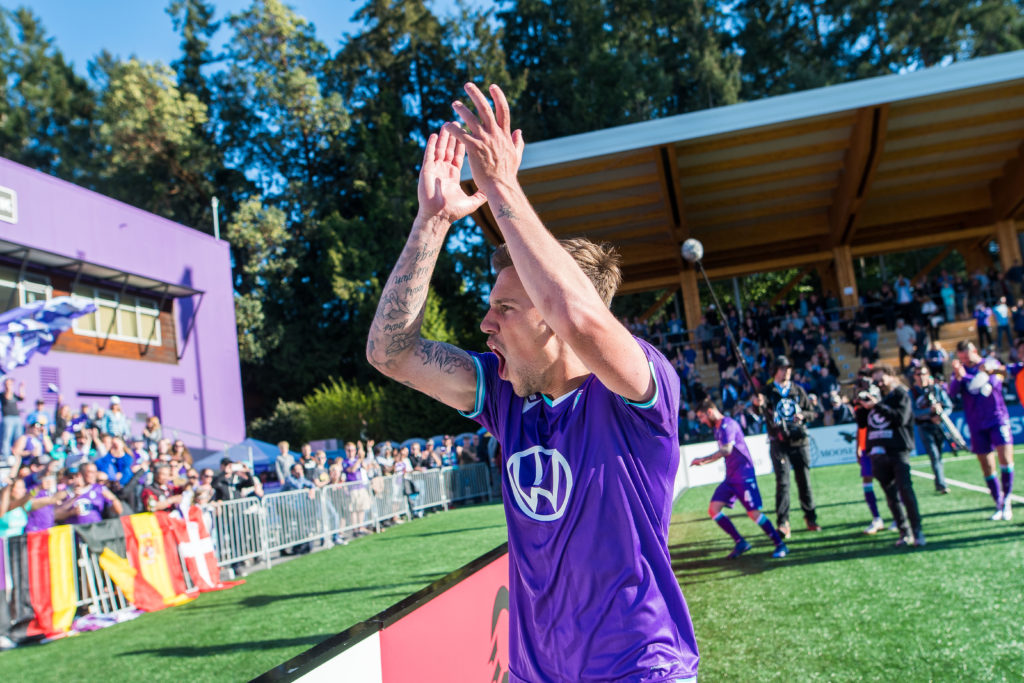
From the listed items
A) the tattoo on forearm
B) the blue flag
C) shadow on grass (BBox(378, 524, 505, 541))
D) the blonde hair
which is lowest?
shadow on grass (BBox(378, 524, 505, 541))

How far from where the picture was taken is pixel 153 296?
25.2 metres

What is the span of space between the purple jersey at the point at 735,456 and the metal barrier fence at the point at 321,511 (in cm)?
750

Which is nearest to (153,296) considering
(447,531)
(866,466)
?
(447,531)

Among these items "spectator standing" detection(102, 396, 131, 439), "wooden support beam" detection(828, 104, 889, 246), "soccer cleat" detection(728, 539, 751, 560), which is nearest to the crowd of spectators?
"wooden support beam" detection(828, 104, 889, 246)

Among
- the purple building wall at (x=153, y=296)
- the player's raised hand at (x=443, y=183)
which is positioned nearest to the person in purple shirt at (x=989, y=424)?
the player's raised hand at (x=443, y=183)

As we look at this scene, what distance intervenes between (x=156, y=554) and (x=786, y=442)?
8.49 m

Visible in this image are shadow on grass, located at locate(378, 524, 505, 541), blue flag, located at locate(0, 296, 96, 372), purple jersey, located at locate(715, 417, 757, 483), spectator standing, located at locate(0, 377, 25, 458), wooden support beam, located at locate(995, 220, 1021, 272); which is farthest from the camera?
wooden support beam, located at locate(995, 220, 1021, 272)

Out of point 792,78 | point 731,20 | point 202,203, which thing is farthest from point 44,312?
point 731,20

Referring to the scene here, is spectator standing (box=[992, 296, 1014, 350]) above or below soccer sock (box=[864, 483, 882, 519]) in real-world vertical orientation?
above

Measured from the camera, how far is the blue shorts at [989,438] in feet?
30.8

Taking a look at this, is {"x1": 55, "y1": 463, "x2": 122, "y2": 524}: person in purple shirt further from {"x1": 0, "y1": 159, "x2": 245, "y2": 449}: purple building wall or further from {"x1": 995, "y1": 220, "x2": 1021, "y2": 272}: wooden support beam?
{"x1": 995, "y1": 220, "x2": 1021, "y2": 272}: wooden support beam

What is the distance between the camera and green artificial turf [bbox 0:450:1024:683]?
5.18 meters

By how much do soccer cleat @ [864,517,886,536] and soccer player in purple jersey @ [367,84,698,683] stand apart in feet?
28.5

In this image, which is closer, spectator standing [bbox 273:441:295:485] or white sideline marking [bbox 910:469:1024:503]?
white sideline marking [bbox 910:469:1024:503]
